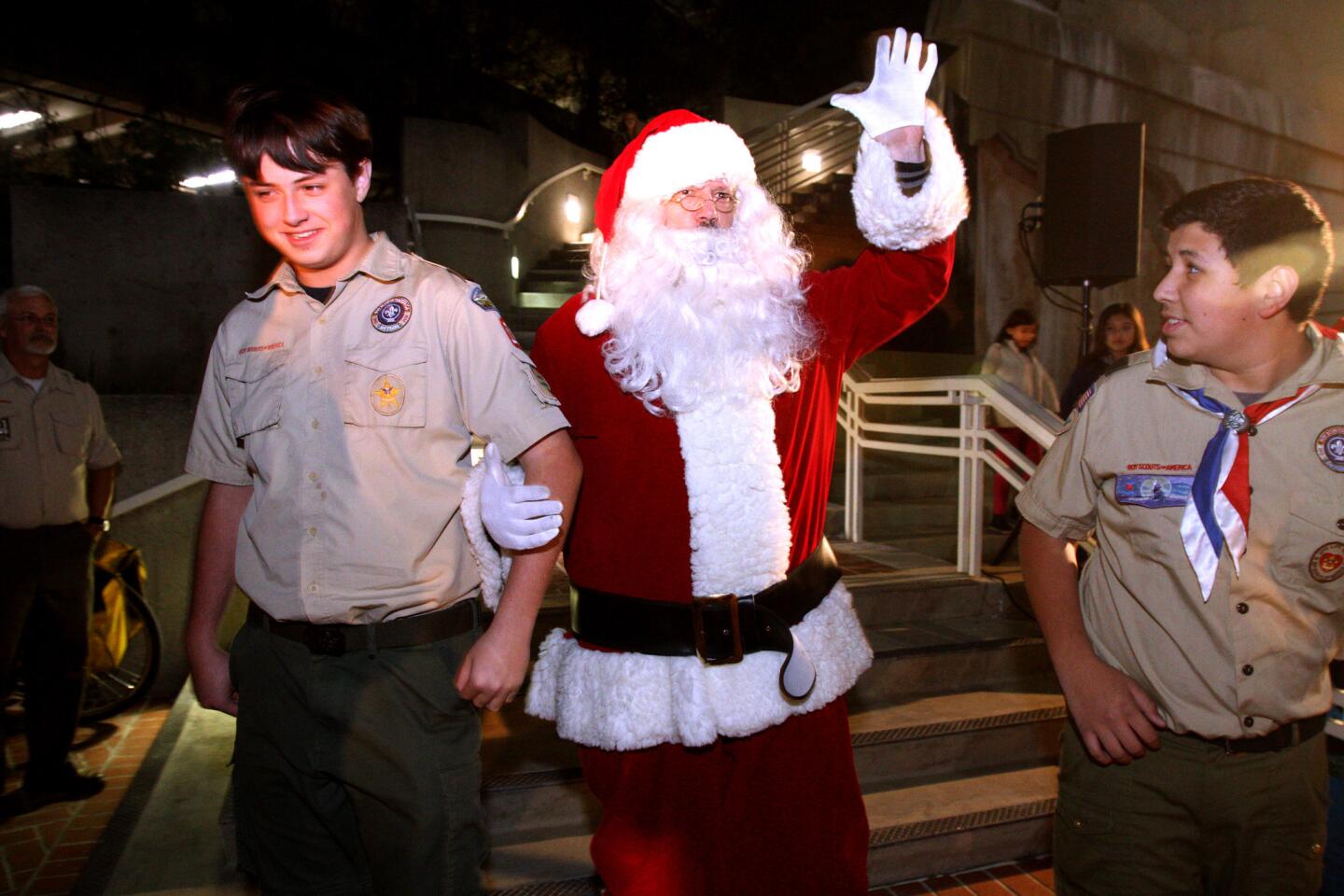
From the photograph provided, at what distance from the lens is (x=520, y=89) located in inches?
587

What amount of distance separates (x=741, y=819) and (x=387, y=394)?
3.91 ft

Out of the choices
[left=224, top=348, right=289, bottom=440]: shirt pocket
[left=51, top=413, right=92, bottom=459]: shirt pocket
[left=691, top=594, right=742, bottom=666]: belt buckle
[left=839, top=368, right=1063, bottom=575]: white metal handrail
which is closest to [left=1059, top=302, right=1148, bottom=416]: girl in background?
[left=839, top=368, right=1063, bottom=575]: white metal handrail

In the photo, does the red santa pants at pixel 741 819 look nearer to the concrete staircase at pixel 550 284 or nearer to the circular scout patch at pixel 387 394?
the circular scout patch at pixel 387 394

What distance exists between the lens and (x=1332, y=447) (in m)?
1.59

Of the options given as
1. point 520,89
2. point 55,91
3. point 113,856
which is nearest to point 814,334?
point 113,856

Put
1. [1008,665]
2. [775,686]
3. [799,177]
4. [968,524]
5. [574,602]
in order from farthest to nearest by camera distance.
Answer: [799,177]
[968,524]
[1008,665]
[574,602]
[775,686]

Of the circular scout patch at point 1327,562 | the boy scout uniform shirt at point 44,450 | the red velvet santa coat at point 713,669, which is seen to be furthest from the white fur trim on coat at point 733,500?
the boy scout uniform shirt at point 44,450

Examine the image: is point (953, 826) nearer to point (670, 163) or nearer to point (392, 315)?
Answer: point (670, 163)

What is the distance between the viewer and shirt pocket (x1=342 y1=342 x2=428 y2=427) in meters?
1.69

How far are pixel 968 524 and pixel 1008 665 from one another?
36.9 inches

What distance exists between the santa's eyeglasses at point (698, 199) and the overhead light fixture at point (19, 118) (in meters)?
9.07

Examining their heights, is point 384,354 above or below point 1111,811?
above

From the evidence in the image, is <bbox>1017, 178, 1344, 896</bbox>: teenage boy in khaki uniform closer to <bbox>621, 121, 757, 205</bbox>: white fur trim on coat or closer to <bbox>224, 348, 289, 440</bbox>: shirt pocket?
<bbox>621, 121, 757, 205</bbox>: white fur trim on coat

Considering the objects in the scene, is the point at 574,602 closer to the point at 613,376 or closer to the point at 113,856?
the point at 613,376
